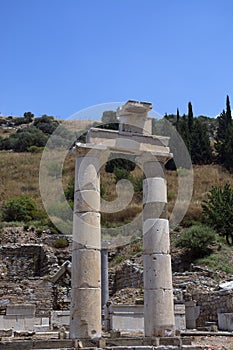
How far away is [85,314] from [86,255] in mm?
1420

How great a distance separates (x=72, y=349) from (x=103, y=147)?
538cm

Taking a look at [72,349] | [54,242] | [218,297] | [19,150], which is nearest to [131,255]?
[54,242]

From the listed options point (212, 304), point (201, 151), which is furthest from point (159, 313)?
point (201, 151)

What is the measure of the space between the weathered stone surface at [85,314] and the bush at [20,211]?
2840 cm

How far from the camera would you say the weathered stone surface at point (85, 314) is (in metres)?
10.9

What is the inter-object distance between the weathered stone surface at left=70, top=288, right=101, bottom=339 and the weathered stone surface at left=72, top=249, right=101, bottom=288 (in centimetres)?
15

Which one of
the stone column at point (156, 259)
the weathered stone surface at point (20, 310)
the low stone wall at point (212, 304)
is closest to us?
the stone column at point (156, 259)

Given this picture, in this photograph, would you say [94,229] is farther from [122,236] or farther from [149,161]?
[122,236]

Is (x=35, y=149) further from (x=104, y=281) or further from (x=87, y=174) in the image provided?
(x=87, y=174)

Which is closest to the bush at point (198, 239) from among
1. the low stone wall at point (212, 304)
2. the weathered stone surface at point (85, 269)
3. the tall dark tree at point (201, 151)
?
the low stone wall at point (212, 304)

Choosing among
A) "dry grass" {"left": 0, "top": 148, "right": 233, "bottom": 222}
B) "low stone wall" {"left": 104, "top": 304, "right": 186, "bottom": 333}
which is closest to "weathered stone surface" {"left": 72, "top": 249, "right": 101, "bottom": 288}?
"low stone wall" {"left": 104, "top": 304, "right": 186, "bottom": 333}

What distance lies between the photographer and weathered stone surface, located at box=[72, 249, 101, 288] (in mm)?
11188

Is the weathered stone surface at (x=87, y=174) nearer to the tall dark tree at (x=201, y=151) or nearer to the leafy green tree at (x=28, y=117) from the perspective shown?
the tall dark tree at (x=201, y=151)

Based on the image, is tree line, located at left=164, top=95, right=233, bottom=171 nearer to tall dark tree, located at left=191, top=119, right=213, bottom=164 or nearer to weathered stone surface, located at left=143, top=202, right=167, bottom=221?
tall dark tree, located at left=191, top=119, right=213, bottom=164
